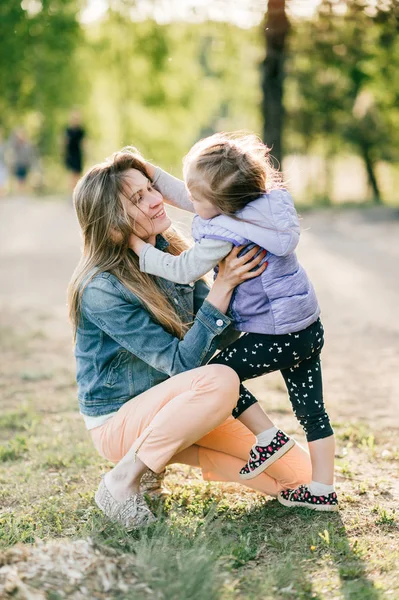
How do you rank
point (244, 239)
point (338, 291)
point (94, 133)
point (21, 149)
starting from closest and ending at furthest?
point (244, 239) → point (338, 291) → point (21, 149) → point (94, 133)

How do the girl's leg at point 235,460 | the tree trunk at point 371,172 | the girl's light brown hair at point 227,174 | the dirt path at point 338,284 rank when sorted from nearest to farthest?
1. the girl's light brown hair at point 227,174
2. the girl's leg at point 235,460
3. the dirt path at point 338,284
4. the tree trunk at point 371,172

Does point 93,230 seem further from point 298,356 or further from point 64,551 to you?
point 64,551

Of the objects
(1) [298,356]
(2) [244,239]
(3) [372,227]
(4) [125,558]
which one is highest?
(2) [244,239]

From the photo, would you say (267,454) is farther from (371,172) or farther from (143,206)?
(371,172)

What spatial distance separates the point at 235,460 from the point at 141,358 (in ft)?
A: 2.10

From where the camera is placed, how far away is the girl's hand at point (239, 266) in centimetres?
303

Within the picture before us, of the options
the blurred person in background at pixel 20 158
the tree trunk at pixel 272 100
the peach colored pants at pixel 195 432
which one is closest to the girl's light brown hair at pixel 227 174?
the peach colored pants at pixel 195 432

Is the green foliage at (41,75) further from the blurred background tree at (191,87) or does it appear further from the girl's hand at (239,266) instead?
the girl's hand at (239,266)

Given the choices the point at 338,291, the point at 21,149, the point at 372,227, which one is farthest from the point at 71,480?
the point at 21,149

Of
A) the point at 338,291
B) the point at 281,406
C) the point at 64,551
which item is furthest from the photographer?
the point at 338,291

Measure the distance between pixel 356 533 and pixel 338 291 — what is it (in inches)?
222

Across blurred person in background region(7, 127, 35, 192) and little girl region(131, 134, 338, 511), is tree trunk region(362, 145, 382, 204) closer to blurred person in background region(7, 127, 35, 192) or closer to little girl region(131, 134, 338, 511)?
blurred person in background region(7, 127, 35, 192)

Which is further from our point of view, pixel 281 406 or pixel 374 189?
pixel 374 189

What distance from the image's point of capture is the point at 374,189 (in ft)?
75.3
